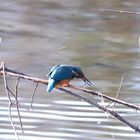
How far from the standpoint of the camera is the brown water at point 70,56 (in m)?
5.03

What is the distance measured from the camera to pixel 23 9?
9.84 metres

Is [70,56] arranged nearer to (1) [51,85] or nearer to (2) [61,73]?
(2) [61,73]

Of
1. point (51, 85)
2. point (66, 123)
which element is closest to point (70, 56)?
point (66, 123)

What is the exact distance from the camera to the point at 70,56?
719cm

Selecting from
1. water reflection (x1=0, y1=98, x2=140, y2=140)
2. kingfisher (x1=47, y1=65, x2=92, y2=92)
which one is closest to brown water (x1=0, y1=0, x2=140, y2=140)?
water reflection (x1=0, y1=98, x2=140, y2=140)

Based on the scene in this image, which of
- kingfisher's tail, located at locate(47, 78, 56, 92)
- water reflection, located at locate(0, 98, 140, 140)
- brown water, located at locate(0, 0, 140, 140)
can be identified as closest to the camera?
kingfisher's tail, located at locate(47, 78, 56, 92)

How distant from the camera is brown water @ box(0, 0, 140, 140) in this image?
198 inches

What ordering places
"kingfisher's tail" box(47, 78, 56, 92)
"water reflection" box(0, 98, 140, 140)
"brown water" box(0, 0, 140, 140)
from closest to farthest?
"kingfisher's tail" box(47, 78, 56, 92) < "water reflection" box(0, 98, 140, 140) < "brown water" box(0, 0, 140, 140)

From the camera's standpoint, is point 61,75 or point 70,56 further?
point 70,56

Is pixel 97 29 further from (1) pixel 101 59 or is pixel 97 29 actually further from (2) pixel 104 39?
(1) pixel 101 59

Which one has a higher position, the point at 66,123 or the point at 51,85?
the point at 51,85

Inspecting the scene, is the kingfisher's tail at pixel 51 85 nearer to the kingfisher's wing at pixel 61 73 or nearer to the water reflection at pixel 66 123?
the kingfisher's wing at pixel 61 73

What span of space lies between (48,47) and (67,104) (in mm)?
2228

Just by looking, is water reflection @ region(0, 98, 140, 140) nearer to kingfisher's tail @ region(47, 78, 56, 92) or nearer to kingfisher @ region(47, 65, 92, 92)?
kingfisher @ region(47, 65, 92, 92)
